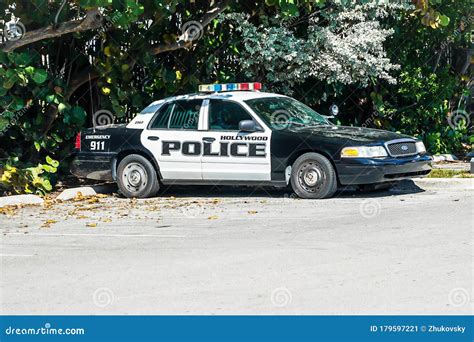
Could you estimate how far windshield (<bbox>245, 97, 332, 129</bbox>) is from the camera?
1408 cm

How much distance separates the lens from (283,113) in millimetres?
14375

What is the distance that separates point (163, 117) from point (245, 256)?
232 inches

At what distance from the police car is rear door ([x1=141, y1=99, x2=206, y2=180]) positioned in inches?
0.6

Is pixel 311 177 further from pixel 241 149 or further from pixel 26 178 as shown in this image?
pixel 26 178

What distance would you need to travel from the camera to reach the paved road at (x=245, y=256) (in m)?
7.07

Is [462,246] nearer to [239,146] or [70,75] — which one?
[239,146]

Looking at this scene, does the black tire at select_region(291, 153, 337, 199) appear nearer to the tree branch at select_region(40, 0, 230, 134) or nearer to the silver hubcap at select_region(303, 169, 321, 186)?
the silver hubcap at select_region(303, 169, 321, 186)

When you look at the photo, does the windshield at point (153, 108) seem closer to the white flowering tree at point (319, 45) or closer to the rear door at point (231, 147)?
the rear door at point (231, 147)

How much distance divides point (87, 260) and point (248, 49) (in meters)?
9.06

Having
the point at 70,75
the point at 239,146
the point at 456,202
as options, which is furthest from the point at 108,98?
the point at 456,202

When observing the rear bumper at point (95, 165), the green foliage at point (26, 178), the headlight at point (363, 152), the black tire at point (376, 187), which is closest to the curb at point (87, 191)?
the rear bumper at point (95, 165)

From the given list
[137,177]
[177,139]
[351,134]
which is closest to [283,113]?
[351,134]

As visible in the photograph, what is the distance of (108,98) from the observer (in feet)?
55.3

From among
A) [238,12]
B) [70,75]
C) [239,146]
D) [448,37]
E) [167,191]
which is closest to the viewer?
[239,146]
